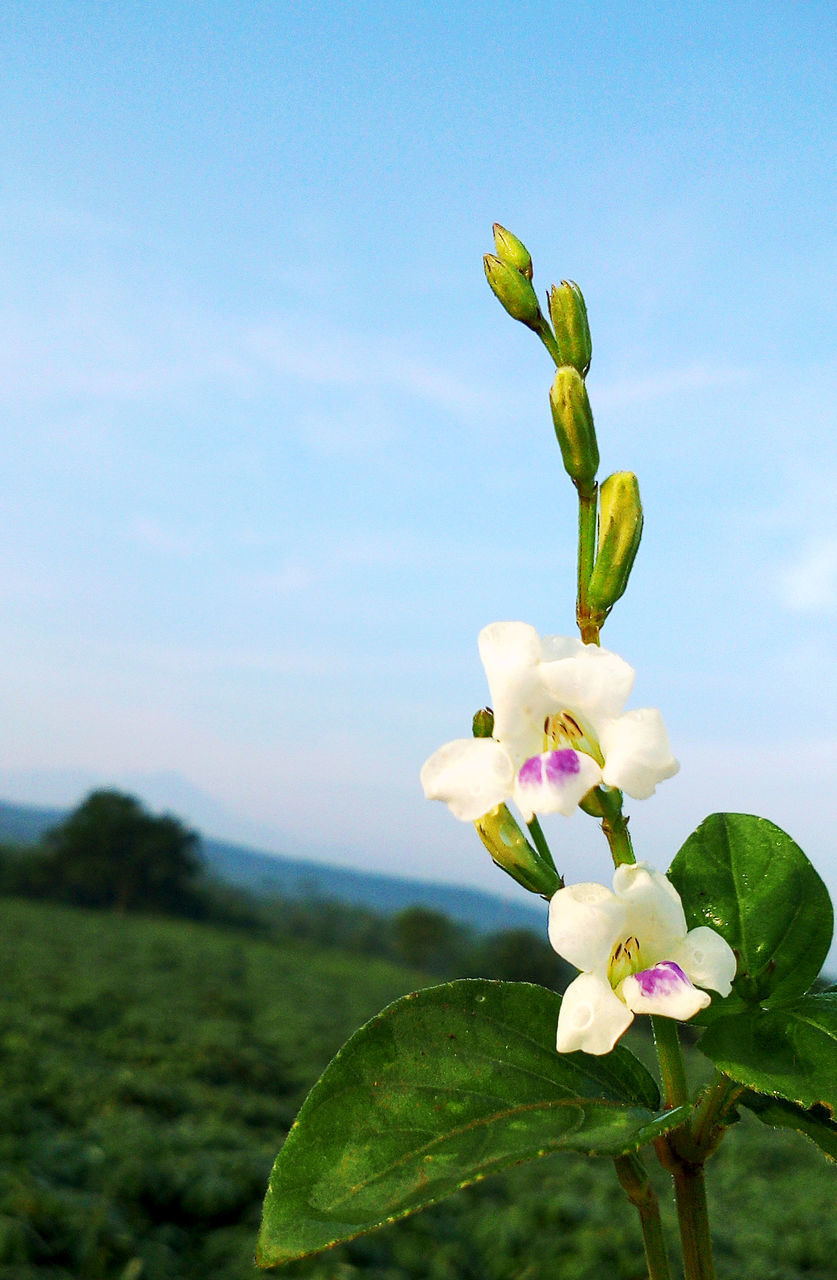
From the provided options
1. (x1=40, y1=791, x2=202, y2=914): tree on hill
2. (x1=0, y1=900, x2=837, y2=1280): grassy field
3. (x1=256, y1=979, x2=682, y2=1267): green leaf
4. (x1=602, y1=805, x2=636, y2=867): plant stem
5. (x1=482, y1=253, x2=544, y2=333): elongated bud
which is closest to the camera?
(x1=256, y1=979, x2=682, y2=1267): green leaf

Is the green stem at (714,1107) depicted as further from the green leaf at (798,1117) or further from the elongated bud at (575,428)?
the elongated bud at (575,428)

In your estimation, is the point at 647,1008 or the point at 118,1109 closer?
the point at 647,1008

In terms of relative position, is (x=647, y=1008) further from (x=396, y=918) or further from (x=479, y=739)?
(x=396, y=918)

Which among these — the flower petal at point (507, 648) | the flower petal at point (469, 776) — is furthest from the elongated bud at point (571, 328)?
the flower petal at point (469, 776)

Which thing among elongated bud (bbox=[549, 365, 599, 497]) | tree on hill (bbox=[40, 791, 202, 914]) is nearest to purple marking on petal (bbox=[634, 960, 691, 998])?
elongated bud (bbox=[549, 365, 599, 497])

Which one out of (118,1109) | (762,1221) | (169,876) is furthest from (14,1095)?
(169,876)

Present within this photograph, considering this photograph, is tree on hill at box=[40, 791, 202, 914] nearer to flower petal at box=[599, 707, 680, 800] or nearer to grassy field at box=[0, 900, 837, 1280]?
grassy field at box=[0, 900, 837, 1280]
